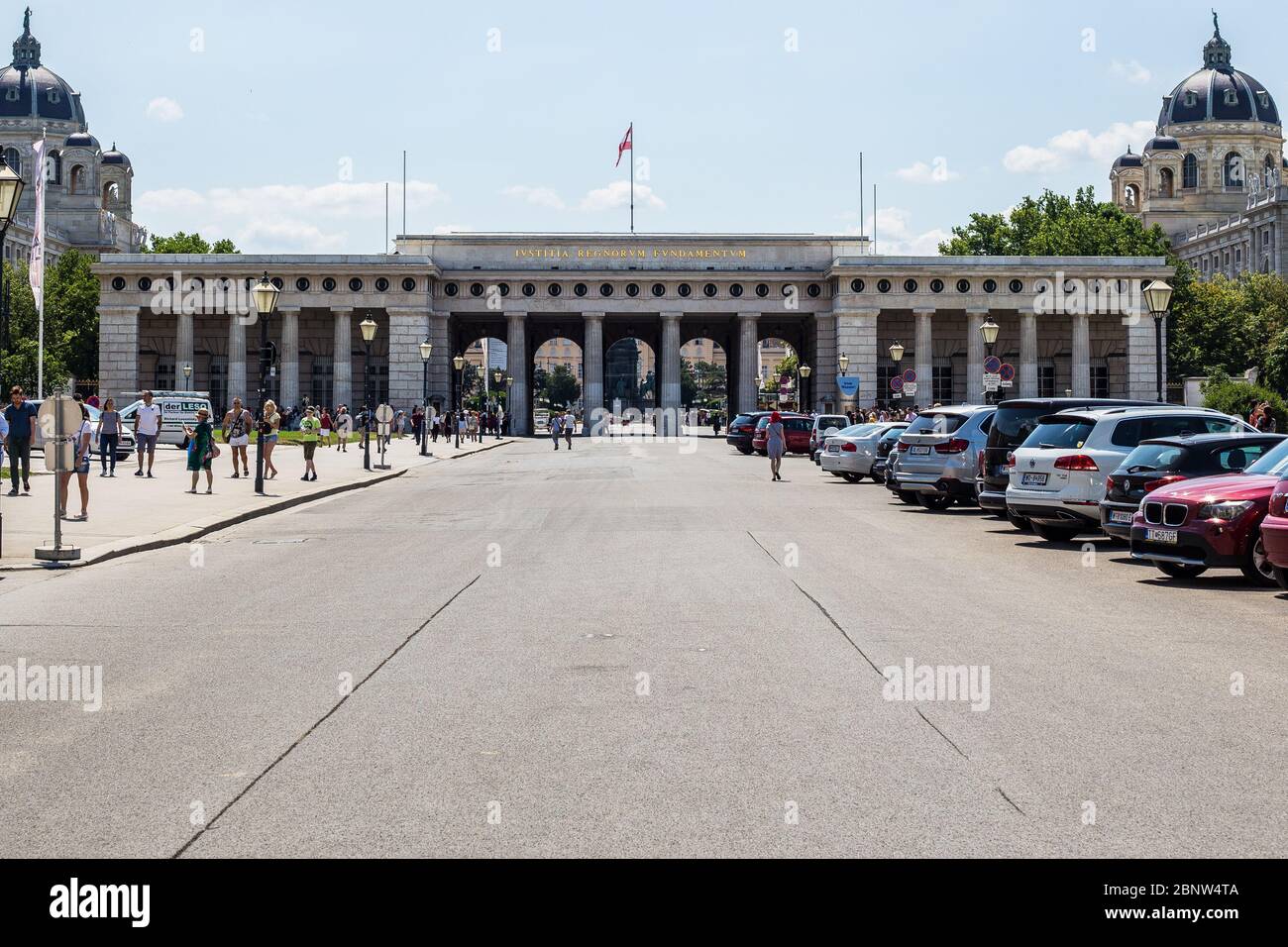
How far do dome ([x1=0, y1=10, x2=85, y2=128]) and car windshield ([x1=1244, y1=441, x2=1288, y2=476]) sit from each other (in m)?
153

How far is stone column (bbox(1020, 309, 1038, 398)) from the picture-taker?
94.7m

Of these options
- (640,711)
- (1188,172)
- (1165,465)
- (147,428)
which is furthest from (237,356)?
(1188,172)

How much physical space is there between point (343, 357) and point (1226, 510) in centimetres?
8337

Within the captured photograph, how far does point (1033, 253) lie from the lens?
108m

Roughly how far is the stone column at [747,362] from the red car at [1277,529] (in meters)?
81.1

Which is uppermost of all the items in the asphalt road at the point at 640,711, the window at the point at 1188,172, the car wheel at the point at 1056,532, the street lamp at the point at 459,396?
the window at the point at 1188,172

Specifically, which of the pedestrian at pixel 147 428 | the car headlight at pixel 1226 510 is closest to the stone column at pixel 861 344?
the pedestrian at pixel 147 428

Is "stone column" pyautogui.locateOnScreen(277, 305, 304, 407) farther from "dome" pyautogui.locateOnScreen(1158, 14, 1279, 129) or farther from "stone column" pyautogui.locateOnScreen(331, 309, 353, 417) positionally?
"dome" pyautogui.locateOnScreen(1158, 14, 1279, 129)

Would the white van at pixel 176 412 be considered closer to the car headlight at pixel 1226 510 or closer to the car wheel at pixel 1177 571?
the car wheel at pixel 1177 571

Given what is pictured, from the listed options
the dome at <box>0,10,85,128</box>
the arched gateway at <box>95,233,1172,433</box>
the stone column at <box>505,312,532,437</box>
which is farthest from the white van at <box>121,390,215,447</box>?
the dome at <box>0,10,85,128</box>

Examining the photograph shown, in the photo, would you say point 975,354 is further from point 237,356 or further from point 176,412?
point 176,412

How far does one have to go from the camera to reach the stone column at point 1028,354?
9469 cm
